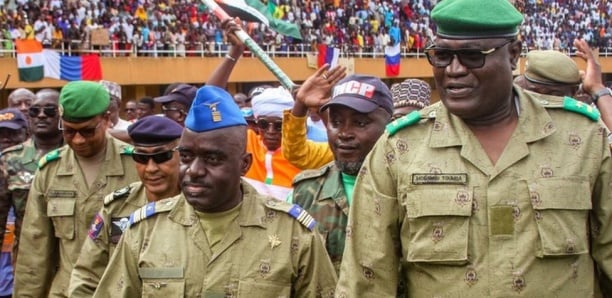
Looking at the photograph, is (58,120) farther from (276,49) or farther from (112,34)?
(276,49)

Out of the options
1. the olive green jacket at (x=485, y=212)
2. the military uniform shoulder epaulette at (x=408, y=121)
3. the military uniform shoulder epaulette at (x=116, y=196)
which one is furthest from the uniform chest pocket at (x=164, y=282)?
the military uniform shoulder epaulette at (x=116, y=196)

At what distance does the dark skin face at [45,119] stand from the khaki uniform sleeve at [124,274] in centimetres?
268

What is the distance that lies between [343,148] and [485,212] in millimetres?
1145

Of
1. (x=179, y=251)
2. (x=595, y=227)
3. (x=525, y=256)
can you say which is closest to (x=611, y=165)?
(x=595, y=227)

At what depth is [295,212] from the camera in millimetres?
3293

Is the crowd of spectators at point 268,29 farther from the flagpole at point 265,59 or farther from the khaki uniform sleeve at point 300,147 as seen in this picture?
the khaki uniform sleeve at point 300,147

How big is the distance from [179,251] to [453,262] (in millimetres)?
1096

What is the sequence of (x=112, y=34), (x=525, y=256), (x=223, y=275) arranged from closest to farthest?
1. (x=525, y=256)
2. (x=223, y=275)
3. (x=112, y=34)

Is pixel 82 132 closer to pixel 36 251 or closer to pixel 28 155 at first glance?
pixel 36 251

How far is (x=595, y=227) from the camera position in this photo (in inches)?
106

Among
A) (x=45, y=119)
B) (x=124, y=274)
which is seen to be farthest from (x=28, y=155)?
(x=124, y=274)

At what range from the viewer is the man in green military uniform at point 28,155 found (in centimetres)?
539

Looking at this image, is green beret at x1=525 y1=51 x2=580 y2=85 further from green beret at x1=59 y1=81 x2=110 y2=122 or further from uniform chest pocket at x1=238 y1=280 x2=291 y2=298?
green beret at x1=59 y1=81 x2=110 y2=122

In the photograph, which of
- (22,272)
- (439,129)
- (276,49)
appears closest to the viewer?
(439,129)
